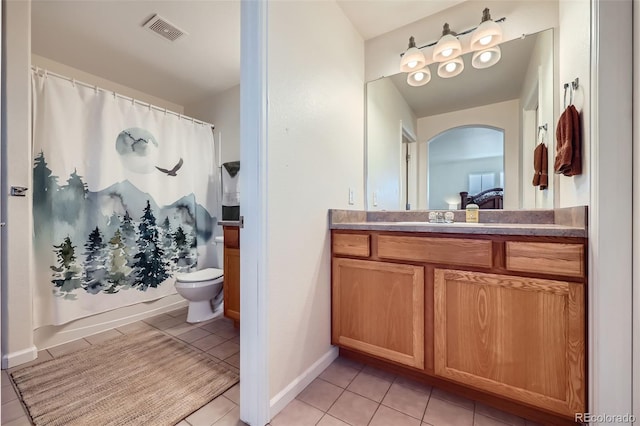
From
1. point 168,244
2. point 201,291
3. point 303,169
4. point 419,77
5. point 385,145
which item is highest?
point 419,77

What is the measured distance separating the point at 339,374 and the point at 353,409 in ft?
0.92

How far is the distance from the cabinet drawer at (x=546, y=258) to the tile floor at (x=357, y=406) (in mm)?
710

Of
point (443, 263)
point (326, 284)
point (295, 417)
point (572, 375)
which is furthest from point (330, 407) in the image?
point (572, 375)

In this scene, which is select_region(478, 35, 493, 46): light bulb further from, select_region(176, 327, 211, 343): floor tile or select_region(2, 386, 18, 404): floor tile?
select_region(2, 386, 18, 404): floor tile

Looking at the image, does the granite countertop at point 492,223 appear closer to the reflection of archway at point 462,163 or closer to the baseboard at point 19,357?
the reflection of archway at point 462,163

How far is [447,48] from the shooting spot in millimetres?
1706

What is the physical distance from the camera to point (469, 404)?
1306mm

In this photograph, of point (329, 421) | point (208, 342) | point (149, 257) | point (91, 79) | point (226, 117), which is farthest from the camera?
point (226, 117)

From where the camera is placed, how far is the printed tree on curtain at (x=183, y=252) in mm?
2615

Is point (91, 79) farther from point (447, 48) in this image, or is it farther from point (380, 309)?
point (380, 309)

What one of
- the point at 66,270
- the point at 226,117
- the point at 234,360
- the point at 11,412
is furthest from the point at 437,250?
the point at 226,117

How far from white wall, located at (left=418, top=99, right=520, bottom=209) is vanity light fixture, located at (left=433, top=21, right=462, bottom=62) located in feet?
1.18

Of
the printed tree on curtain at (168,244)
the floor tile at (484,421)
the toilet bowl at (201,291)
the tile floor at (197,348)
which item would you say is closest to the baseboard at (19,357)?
the tile floor at (197,348)

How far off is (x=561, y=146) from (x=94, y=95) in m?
3.03
